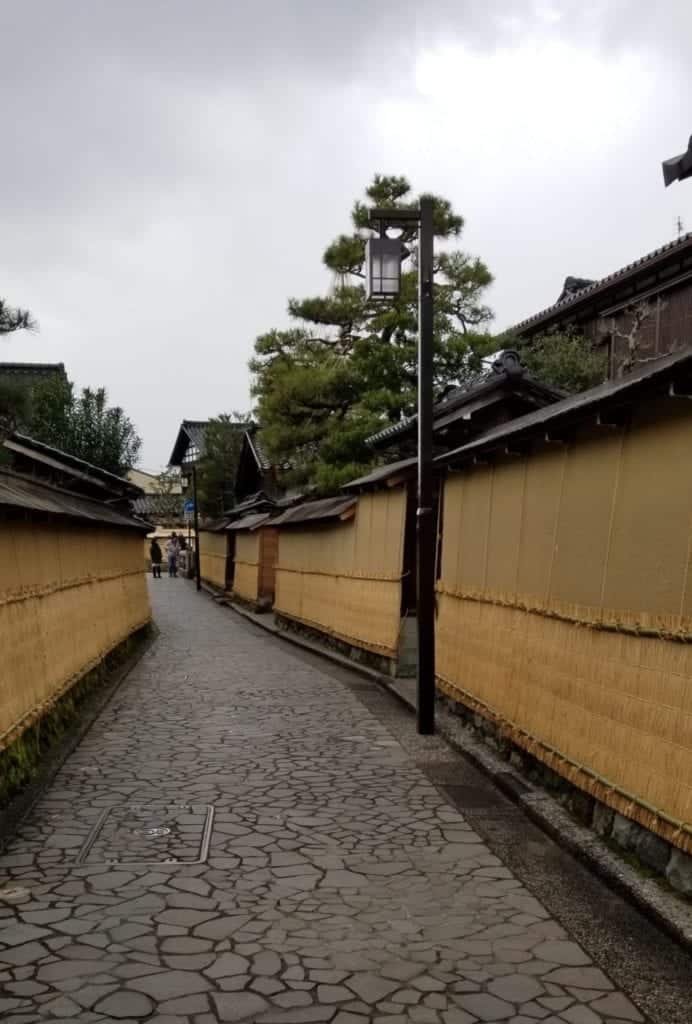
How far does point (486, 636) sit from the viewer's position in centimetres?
1037

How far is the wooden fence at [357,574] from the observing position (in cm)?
1602

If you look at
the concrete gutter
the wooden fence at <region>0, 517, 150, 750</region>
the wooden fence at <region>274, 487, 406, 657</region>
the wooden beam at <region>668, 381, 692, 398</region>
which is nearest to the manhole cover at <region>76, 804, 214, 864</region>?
the wooden fence at <region>0, 517, 150, 750</region>

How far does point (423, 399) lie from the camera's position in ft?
37.4

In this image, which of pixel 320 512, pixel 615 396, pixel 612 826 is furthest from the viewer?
pixel 320 512

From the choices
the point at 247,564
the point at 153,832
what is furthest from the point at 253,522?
the point at 153,832

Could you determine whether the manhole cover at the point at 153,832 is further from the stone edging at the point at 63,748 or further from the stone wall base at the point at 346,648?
the stone wall base at the point at 346,648

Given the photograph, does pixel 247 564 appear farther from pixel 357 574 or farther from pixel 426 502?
pixel 426 502

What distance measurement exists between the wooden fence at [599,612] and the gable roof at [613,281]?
→ 12718 mm

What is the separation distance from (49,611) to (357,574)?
8.35 m

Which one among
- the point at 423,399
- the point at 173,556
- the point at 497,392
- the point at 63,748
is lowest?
the point at 63,748

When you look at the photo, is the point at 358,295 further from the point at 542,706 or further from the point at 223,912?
the point at 223,912

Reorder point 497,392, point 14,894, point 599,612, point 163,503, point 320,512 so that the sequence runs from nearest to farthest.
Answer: point 14,894 → point 599,612 → point 497,392 → point 320,512 → point 163,503

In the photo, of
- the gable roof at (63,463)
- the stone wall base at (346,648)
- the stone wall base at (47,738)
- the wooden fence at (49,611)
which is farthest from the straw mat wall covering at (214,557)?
the stone wall base at (47,738)

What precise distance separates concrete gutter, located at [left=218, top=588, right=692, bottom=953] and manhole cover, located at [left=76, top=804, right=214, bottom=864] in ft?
8.60
